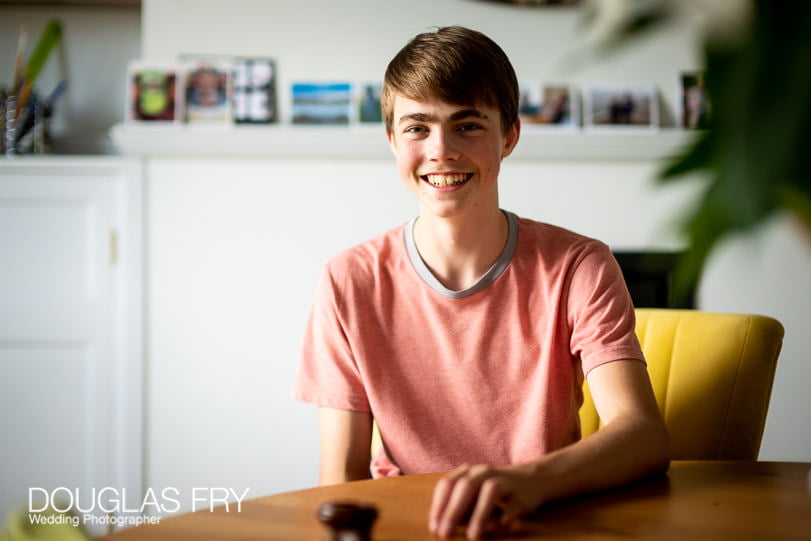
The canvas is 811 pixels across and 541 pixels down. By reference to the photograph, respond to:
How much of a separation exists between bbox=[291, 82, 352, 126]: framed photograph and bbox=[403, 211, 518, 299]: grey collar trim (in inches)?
48.9

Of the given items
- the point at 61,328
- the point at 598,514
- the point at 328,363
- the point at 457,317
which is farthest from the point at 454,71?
the point at 61,328

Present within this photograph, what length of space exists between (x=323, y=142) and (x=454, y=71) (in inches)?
47.4

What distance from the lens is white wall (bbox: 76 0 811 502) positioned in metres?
2.51

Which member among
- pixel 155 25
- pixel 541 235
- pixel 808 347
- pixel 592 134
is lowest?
pixel 808 347

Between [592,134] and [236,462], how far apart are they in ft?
5.29

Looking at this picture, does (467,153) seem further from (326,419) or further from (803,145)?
Result: (803,145)

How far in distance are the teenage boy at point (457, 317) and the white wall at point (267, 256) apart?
1.16 m

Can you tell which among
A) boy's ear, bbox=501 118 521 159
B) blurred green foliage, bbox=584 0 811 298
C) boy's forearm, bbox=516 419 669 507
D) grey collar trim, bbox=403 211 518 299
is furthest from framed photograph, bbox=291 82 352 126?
blurred green foliage, bbox=584 0 811 298

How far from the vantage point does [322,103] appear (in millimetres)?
2559

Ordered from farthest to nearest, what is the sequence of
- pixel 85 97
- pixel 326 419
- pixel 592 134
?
pixel 85 97, pixel 592 134, pixel 326 419

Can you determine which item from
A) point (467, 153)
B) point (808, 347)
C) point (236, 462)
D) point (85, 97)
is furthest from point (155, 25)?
point (808, 347)

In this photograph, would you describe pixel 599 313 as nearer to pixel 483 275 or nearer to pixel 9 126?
pixel 483 275

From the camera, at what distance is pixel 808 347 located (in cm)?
255

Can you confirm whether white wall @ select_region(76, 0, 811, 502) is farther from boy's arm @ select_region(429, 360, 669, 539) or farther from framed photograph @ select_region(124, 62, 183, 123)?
boy's arm @ select_region(429, 360, 669, 539)
